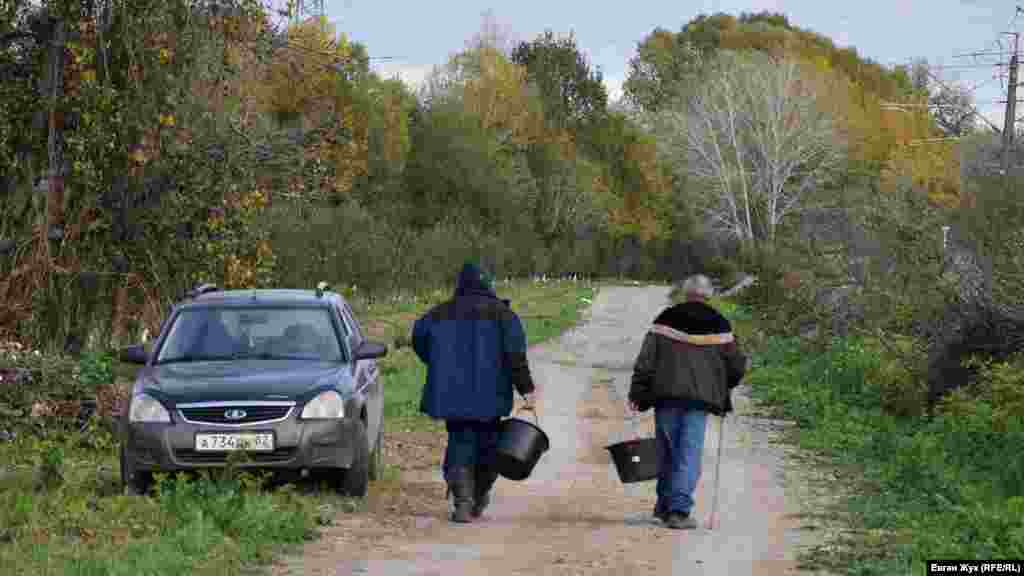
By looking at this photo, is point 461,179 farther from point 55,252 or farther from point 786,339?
point 55,252

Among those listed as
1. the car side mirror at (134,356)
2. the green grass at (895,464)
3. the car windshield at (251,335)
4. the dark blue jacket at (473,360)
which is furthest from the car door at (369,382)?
the green grass at (895,464)

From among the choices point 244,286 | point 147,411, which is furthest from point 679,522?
point 244,286

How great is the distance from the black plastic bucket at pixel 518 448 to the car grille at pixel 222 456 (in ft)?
5.27

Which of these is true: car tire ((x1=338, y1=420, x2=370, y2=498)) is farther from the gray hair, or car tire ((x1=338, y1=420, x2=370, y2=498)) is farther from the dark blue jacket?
the gray hair

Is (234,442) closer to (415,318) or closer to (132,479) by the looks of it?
(132,479)

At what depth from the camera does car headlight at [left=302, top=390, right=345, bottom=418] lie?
12820 millimetres

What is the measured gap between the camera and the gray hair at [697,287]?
12.4 metres

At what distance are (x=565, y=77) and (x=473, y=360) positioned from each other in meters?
96.7

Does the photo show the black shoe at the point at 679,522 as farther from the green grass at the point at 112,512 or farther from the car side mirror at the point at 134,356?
the car side mirror at the point at 134,356

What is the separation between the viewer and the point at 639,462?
41.2 ft

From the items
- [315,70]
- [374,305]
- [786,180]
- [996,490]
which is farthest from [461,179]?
[996,490]

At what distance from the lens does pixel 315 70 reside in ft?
68.7

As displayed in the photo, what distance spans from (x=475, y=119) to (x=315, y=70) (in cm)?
6519

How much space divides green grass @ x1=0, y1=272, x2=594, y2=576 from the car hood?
655 mm
